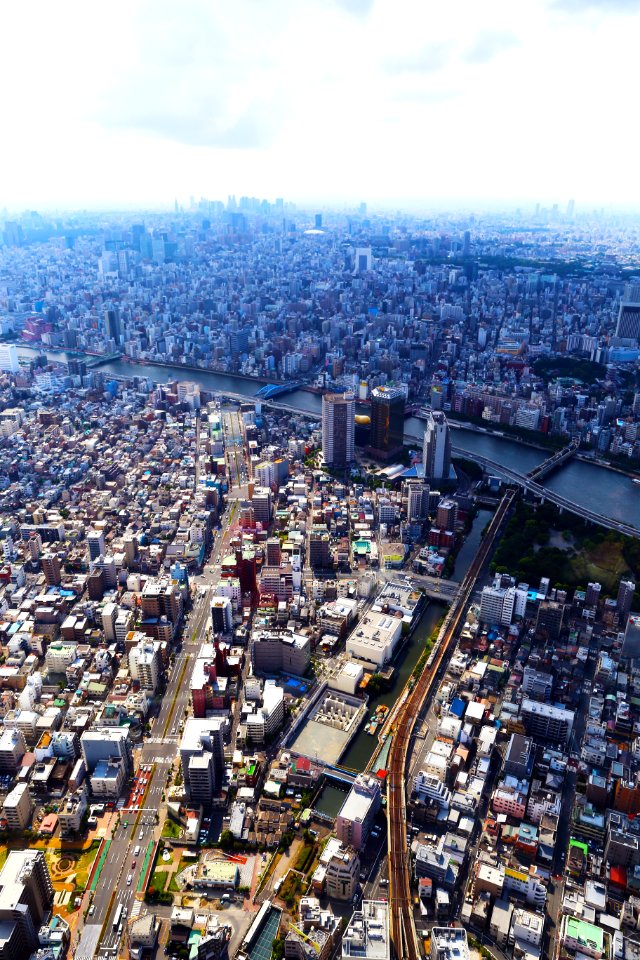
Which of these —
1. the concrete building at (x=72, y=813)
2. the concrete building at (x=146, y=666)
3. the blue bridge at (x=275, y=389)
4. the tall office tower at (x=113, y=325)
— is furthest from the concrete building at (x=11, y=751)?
the tall office tower at (x=113, y=325)

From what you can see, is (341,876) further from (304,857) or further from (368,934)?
(368,934)

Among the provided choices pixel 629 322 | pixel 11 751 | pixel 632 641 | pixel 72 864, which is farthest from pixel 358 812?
pixel 629 322

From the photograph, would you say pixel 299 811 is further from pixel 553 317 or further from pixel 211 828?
pixel 553 317

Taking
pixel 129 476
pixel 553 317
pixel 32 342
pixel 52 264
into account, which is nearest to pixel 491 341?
pixel 553 317

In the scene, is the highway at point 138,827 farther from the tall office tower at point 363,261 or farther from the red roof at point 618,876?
the tall office tower at point 363,261

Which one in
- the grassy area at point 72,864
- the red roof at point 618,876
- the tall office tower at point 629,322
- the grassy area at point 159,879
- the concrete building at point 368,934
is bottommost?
the grassy area at point 72,864

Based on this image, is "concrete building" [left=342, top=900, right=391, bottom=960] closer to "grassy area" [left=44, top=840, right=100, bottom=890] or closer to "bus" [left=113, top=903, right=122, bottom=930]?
"bus" [left=113, top=903, right=122, bottom=930]
